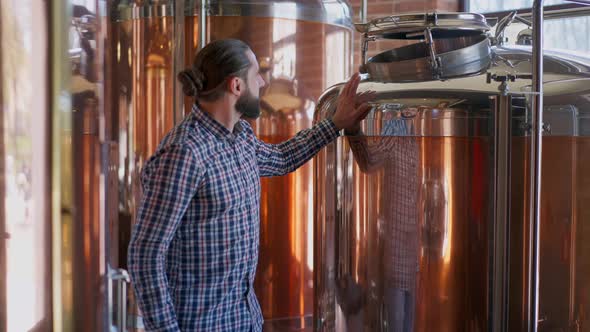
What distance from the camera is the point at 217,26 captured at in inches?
110

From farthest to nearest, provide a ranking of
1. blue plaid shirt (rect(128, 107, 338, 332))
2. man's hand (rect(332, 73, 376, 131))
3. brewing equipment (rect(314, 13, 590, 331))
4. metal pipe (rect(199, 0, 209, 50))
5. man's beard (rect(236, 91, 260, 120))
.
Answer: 1. metal pipe (rect(199, 0, 209, 50))
2. man's hand (rect(332, 73, 376, 131))
3. man's beard (rect(236, 91, 260, 120))
4. brewing equipment (rect(314, 13, 590, 331))
5. blue plaid shirt (rect(128, 107, 338, 332))

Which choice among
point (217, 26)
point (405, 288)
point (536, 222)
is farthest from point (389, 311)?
point (217, 26)

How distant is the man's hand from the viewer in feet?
6.98

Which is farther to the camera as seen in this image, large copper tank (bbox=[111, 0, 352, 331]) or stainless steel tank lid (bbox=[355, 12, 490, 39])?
large copper tank (bbox=[111, 0, 352, 331])

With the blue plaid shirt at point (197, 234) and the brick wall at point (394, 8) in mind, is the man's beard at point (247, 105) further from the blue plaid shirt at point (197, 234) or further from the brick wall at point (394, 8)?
the brick wall at point (394, 8)

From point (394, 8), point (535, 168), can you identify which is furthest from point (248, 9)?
point (394, 8)

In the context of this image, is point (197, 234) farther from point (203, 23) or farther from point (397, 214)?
point (203, 23)

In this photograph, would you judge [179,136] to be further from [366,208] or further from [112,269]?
[366,208]

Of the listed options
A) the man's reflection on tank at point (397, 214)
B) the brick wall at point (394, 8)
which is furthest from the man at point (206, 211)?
the brick wall at point (394, 8)

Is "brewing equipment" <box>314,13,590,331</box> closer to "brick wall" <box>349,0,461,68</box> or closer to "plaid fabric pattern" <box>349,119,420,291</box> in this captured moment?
"plaid fabric pattern" <box>349,119,420,291</box>

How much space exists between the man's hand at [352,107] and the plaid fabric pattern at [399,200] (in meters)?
0.08

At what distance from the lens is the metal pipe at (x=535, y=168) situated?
1824 mm

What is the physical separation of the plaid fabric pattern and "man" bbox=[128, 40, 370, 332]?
0.40ft

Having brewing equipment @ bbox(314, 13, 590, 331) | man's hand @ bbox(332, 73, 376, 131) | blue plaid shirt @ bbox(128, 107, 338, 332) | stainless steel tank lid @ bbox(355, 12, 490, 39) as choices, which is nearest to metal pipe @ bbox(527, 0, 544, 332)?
brewing equipment @ bbox(314, 13, 590, 331)
